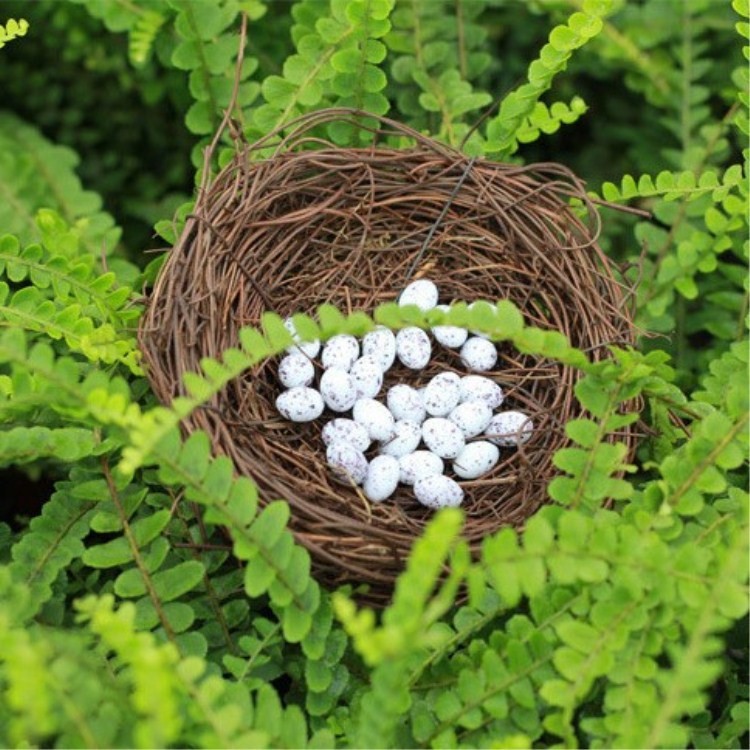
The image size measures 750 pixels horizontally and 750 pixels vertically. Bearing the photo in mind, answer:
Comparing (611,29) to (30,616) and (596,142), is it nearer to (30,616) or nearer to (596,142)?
(596,142)

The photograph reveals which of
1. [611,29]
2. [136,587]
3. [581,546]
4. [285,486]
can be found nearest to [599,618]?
[581,546]

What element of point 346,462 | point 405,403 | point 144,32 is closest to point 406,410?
point 405,403

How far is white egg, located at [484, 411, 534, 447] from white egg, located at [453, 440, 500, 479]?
0.03 m

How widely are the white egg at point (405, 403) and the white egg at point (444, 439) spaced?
60mm

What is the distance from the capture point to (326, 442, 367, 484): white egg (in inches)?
80.2

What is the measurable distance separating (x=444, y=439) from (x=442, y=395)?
10 centimetres

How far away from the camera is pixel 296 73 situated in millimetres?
2193

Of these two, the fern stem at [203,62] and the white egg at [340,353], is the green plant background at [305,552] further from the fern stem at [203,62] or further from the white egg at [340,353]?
the white egg at [340,353]

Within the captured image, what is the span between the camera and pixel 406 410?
2.23m

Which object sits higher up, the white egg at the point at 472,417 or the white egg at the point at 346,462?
the white egg at the point at 346,462

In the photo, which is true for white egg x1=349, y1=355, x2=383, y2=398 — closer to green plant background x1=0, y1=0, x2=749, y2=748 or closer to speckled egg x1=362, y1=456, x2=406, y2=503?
speckled egg x1=362, y1=456, x2=406, y2=503

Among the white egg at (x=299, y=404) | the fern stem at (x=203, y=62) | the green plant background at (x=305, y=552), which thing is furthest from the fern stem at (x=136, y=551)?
the fern stem at (x=203, y=62)

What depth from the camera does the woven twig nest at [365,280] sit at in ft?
6.30

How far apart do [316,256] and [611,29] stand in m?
0.99
